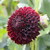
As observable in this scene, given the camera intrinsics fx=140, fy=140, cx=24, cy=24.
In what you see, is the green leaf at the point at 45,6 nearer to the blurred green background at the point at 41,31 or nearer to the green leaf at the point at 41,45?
the blurred green background at the point at 41,31

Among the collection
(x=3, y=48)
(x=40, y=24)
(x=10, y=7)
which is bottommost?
(x=3, y=48)

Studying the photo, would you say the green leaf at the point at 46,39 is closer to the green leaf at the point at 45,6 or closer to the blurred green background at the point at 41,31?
the blurred green background at the point at 41,31

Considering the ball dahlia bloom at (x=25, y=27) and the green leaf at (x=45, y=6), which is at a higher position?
the green leaf at (x=45, y=6)

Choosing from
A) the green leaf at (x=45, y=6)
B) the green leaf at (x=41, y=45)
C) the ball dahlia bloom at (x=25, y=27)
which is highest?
the green leaf at (x=45, y=6)

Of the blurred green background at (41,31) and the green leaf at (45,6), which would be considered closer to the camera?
the blurred green background at (41,31)

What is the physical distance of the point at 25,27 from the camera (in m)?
0.50

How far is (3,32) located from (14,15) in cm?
48

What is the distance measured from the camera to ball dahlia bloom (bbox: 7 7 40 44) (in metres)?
0.50

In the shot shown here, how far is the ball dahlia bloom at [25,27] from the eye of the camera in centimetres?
50

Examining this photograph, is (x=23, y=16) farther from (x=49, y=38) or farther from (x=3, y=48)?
(x=3, y=48)

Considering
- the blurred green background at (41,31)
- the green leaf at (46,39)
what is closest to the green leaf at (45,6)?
the blurred green background at (41,31)

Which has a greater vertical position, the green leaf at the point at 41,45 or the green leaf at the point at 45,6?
the green leaf at the point at 45,6

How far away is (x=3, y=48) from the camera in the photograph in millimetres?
1024

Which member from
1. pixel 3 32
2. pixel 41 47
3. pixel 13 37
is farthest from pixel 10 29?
pixel 3 32
